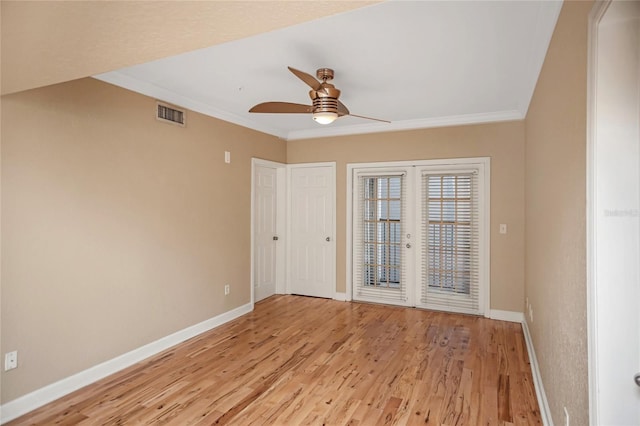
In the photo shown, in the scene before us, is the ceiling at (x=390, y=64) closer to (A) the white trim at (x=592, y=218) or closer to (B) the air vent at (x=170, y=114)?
(B) the air vent at (x=170, y=114)

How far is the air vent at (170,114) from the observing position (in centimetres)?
357

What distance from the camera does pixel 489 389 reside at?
283 cm

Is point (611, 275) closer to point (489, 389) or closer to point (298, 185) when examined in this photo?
point (489, 389)

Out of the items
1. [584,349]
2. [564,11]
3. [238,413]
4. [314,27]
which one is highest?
[314,27]

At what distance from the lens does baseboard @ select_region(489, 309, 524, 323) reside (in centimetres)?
445

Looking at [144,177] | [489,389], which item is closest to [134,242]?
[144,177]

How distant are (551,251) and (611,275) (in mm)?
1053

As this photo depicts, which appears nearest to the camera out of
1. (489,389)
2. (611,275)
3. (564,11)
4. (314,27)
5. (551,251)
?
(611,275)

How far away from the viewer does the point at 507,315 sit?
178 inches

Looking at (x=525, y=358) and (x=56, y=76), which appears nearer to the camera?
(x=56, y=76)

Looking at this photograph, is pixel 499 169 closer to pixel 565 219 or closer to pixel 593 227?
pixel 565 219

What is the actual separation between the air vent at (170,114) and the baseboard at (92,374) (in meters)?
2.19

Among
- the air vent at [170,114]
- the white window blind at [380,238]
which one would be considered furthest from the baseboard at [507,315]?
the air vent at [170,114]

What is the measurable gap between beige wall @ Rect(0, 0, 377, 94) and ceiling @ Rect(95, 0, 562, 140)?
0.96 meters
